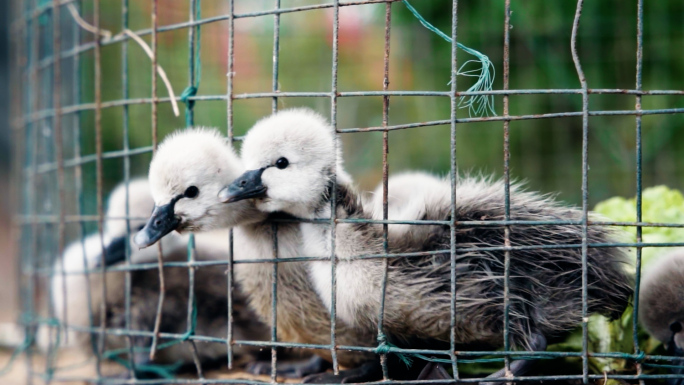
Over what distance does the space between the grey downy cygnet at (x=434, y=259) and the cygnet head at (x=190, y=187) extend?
10cm

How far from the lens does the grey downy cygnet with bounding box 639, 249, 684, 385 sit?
2.32 meters

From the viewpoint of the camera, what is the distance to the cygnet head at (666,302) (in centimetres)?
232

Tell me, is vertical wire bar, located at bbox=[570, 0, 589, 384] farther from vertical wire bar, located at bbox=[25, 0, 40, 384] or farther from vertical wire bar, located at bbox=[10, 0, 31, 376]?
vertical wire bar, located at bbox=[10, 0, 31, 376]

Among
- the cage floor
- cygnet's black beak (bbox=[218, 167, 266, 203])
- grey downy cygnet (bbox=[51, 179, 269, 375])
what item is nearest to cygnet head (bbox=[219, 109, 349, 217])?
cygnet's black beak (bbox=[218, 167, 266, 203])

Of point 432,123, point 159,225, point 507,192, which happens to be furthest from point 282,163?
point 507,192

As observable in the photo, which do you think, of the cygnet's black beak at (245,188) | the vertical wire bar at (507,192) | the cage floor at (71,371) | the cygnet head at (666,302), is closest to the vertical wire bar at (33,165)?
the cage floor at (71,371)

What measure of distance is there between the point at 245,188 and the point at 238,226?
294 millimetres

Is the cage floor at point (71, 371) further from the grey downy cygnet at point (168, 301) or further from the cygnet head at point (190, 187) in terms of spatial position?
the cygnet head at point (190, 187)

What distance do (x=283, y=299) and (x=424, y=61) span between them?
3.17 metres

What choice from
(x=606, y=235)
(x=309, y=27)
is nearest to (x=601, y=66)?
(x=309, y=27)

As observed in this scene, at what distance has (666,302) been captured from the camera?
7.72 ft

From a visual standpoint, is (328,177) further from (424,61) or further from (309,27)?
(309,27)

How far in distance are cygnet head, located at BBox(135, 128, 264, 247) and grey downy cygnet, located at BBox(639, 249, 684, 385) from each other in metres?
1.32

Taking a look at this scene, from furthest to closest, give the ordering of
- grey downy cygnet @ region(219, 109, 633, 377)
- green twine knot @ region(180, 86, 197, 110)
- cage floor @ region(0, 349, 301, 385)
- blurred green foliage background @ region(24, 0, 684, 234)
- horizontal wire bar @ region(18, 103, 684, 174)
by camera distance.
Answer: blurred green foliage background @ region(24, 0, 684, 234), cage floor @ region(0, 349, 301, 385), green twine knot @ region(180, 86, 197, 110), grey downy cygnet @ region(219, 109, 633, 377), horizontal wire bar @ region(18, 103, 684, 174)
